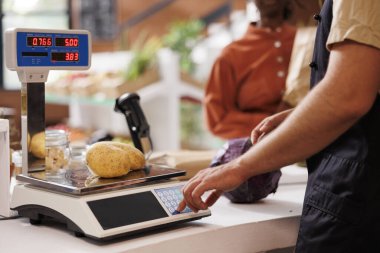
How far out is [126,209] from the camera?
60.5 inches

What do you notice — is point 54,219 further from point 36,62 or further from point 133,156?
point 36,62

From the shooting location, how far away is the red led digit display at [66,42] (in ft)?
5.66

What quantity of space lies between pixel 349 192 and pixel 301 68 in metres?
1.31

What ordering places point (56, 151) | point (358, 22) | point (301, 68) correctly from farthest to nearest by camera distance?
1. point (301, 68)
2. point (56, 151)
3. point (358, 22)

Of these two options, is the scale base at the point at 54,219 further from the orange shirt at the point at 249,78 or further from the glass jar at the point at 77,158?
the orange shirt at the point at 249,78

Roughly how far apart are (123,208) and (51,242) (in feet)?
0.59

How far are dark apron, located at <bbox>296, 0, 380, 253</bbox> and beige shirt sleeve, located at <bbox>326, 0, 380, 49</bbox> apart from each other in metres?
0.14

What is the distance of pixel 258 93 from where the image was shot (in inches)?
127

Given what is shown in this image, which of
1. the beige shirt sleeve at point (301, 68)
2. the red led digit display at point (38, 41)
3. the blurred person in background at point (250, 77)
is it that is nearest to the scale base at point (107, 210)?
the red led digit display at point (38, 41)

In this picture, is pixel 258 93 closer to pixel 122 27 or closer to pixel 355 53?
pixel 355 53

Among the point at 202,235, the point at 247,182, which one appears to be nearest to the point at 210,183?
the point at 202,235

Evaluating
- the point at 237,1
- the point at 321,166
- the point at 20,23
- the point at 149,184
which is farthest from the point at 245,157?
the point at 237,1

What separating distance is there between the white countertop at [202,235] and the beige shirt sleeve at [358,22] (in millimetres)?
555

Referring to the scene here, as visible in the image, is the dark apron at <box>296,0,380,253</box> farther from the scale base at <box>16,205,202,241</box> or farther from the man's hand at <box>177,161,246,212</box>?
the scale base at <box>16,205,202,241</box>
